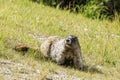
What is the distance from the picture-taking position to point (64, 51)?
839cm

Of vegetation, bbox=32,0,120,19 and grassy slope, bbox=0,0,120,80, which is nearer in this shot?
grassy slope, bbox=0,0,120,80

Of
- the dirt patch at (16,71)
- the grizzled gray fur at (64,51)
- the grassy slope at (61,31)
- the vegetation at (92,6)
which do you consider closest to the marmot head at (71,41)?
the grizzled gray fur at (64,51)

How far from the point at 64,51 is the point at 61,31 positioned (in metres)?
2.89

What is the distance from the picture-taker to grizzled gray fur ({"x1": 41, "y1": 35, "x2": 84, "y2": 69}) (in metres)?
8.26

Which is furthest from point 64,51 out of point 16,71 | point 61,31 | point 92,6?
point 92,6

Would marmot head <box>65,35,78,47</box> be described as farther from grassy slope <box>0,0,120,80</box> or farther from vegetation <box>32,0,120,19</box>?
vegetation <box>32,0,120,19</box>

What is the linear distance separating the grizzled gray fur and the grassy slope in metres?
0.20

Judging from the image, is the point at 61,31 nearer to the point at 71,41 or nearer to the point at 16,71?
the point at 71,41

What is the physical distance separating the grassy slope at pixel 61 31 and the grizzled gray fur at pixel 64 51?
0.66 ft

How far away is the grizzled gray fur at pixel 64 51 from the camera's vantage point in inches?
325

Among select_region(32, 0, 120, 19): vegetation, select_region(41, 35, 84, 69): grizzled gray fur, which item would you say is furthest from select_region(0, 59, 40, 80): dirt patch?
select_region(32, 0, 120, 19): vegetation

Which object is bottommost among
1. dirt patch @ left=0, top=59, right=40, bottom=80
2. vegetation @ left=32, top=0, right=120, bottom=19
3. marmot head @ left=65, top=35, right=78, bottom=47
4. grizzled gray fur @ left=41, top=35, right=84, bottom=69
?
dirt patch @ left=0, top=59, right=40, bottom=80

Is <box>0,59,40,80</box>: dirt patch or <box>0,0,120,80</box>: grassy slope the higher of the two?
<box>0,0,120,80</box>: grassy slope

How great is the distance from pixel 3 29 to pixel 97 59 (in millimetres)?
2170
